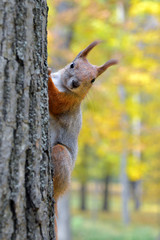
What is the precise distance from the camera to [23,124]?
1.24 m

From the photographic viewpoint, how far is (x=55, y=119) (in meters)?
2.44

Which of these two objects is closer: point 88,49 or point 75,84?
point 88,49

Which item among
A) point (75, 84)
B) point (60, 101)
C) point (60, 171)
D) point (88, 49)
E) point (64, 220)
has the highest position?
point (88, 49)

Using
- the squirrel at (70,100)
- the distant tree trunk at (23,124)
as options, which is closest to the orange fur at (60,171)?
the squirrel at (70,100)

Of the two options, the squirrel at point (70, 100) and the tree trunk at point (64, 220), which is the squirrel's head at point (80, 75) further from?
the tree trunk at point (64, 220)

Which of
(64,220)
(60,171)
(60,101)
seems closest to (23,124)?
(60,171)

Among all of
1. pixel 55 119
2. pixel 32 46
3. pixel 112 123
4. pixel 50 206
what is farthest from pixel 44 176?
pixel 112 123

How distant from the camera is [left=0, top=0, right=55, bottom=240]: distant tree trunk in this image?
116cm

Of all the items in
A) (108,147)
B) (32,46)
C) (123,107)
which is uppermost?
(123,107)

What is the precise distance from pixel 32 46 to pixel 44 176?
56 centimetres

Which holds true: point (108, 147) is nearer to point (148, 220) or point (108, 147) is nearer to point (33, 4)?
point (33, 4)

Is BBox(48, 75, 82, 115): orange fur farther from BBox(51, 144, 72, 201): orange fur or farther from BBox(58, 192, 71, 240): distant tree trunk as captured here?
BBox(58, 192, 71, 240): distant tree trunk

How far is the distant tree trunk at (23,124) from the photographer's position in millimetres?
1157

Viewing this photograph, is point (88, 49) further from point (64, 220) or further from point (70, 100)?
point (64, 220)
